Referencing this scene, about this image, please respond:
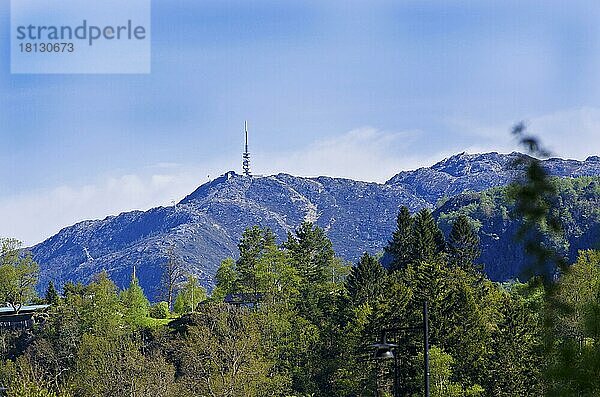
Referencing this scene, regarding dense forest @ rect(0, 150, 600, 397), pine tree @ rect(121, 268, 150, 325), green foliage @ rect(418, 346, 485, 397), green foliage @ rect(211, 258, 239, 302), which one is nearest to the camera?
green foliage @ rect(418, 346, 485, 397)

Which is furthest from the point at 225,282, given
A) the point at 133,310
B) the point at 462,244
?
the point at 462,244

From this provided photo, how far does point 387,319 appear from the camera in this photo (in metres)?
37.9

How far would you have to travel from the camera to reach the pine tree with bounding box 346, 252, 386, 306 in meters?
44.9

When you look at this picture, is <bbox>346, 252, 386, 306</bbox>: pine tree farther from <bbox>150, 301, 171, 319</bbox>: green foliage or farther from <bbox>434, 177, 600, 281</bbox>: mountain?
<bbox>434, 177, 600, 281</bbox>: mountain

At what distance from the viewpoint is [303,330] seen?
4603 cm

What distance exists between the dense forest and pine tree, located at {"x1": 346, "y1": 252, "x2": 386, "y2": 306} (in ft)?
0.25

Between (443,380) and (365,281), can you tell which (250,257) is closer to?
(365,281)

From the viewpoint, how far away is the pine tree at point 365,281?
44.9 metres

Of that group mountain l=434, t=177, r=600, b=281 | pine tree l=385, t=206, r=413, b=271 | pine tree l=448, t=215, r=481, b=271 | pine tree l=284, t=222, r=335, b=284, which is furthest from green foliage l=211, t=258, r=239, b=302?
mountain l=434, t=177, r=600, b=281

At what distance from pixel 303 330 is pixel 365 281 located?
3.81m

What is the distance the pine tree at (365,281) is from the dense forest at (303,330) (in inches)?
3.0

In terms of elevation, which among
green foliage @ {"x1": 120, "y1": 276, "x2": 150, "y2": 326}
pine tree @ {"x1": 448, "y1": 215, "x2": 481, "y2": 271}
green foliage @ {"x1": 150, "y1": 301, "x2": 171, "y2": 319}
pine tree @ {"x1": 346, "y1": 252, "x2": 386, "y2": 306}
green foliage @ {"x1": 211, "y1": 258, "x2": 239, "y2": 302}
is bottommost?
green foliage @ {"x1": 150, "y1": 301, "x2": 171, "y2": 319}

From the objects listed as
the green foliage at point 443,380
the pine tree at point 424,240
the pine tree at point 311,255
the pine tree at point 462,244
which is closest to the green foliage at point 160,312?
the pine tree at point 311,255

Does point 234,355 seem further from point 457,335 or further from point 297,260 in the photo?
point 297,260
